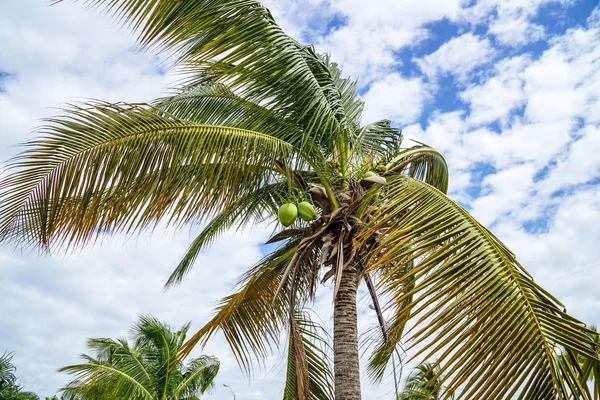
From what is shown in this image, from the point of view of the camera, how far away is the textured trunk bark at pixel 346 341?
174 inches

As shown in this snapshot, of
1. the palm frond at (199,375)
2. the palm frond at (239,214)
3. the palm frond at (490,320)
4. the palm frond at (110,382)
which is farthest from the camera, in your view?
the palm frond at (199,375)

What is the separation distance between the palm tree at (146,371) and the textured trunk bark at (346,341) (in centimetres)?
896

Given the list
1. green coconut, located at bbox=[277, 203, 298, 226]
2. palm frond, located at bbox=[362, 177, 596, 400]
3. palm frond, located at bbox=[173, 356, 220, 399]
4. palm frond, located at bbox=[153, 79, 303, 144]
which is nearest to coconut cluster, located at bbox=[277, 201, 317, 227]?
green coconut, located at bbox=[277, 203, 298, 226]

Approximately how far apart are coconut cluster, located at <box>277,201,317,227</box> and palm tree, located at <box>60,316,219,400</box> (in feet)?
30.4

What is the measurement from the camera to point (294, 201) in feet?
15.4

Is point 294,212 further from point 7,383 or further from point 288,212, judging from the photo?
point 7,383

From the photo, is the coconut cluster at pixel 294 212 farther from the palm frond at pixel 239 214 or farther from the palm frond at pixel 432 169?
the palm frond at pixel 432 169

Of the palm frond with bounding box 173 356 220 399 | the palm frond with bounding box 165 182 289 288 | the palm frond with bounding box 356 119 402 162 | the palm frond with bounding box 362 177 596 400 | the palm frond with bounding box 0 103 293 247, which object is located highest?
the palm frond with bounding box 173 356 220 399

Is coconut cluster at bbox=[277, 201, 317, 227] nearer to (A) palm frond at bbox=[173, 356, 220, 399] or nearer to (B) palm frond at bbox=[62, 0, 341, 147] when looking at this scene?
(B) palm frond at bbox=[62, 0, 341, 147]

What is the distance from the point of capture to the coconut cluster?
4395 mm

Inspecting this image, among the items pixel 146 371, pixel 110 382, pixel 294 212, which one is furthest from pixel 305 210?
pixel 146 371

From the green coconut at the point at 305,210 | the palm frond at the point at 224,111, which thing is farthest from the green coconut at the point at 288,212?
the palm frond at the point at 224,111

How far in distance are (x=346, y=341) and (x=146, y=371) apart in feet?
41.4

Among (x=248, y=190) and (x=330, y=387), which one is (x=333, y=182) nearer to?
(x=248, y=190)
